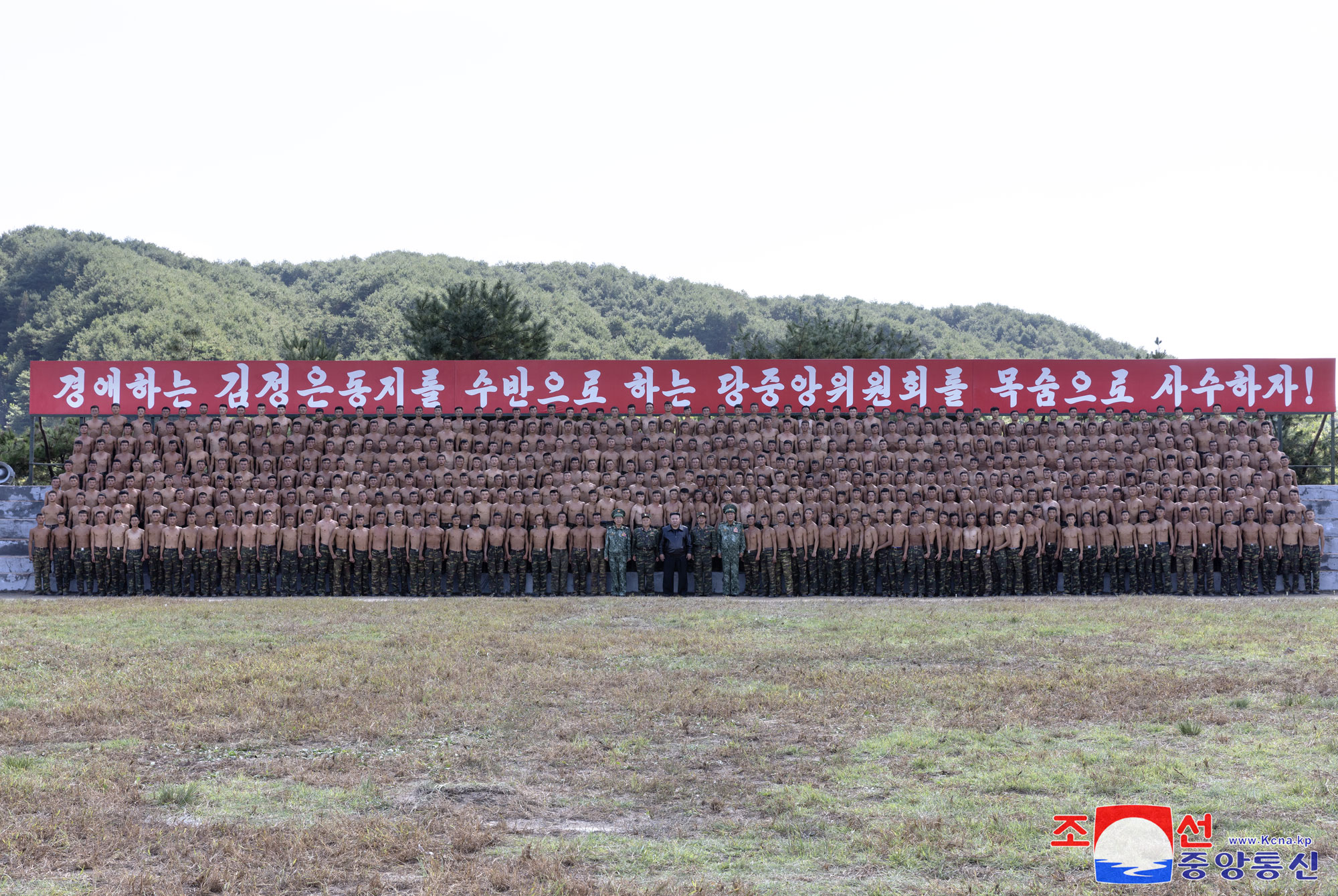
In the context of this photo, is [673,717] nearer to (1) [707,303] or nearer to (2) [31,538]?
(2) [31,538]

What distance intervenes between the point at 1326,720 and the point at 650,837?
4874 millimetres

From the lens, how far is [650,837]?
5535 mm

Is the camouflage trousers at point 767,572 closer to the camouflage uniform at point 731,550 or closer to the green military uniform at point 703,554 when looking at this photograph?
the camouflage uniform at point 731,550

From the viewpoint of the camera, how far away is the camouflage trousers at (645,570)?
17641 millimetres

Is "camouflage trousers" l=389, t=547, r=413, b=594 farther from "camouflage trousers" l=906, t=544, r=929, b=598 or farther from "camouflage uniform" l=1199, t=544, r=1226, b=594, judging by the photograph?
"camouflage uniform" l=1199, t=544, r=1226, b=594

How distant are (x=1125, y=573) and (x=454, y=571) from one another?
32.4 ft

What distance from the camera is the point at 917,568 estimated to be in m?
17.3

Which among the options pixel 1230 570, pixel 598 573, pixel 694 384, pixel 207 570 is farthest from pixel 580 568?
pixel 1230 570

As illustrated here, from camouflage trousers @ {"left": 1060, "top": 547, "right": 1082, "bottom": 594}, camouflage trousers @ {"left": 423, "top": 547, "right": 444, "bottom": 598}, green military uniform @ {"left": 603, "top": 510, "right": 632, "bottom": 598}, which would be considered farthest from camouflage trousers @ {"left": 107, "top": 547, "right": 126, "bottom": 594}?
camouflage trousers @ {"left": 1060, "top": 547, "right": 1082, "bottom": 594}

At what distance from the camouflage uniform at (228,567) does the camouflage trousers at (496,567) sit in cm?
375

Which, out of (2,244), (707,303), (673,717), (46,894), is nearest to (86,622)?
(673,717)

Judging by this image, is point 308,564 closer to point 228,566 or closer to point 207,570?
point 228,566

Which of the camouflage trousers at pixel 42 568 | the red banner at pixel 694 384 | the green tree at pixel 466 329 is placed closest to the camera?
the camouflage trousers at pixel 42 568

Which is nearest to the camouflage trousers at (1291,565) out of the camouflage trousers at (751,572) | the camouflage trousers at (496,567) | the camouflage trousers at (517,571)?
the camouflage trousers at (751,572)
